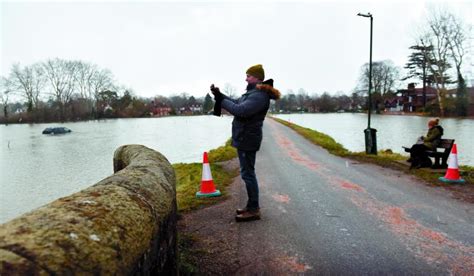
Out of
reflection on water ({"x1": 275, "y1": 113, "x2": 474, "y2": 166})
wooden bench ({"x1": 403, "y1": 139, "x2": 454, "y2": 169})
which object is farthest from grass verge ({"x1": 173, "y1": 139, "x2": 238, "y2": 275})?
reflection on water ({"x1": 275, "y1": 113, "x2": 474, "y2": 166})

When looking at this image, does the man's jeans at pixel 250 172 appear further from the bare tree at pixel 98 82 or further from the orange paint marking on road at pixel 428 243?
the bare tree at pixel 98 82

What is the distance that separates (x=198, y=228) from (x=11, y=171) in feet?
65.1

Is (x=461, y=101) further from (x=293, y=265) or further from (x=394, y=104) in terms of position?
(x=293, y=265)

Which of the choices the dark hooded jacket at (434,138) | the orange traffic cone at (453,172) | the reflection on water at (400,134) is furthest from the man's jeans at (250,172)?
the reflection on water at (400,134)

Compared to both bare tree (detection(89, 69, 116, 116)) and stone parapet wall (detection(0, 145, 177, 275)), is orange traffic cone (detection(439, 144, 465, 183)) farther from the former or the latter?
bare tree (detection(89, 69, 116, 116))

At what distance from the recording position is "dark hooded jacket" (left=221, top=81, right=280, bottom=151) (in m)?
4.43

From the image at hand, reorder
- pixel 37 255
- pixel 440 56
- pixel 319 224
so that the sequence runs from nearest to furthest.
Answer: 1. pixel 37 255
2. pixel 319 224
3. pixel 440 56

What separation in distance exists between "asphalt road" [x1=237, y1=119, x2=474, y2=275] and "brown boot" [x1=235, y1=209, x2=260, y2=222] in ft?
0.36

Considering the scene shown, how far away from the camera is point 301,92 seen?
188000 millimetres

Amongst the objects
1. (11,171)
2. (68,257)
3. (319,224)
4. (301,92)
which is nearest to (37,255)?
(68,257)

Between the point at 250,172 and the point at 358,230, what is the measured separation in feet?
5.06

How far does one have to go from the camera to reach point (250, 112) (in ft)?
14.6

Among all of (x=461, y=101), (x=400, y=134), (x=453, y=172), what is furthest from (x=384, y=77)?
(x=453, y=172)

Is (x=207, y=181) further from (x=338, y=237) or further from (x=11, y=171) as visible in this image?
(x=11, y=171)
